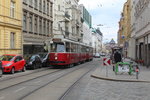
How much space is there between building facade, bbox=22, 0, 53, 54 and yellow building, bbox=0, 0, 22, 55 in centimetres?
170

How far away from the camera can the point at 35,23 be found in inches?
1521

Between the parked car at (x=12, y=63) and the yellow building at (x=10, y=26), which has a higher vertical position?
the yellow building at (x=10, y=26)

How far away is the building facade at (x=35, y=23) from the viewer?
34.8 metres

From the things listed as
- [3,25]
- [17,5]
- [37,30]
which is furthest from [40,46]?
[3,25]

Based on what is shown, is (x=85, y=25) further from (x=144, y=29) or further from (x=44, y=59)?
(x=44, y=59)

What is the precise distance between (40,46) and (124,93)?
100ft

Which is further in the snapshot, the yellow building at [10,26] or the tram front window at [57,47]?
the yellow building at [10,26]

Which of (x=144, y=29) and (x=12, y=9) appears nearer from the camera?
(x=144, y=29)

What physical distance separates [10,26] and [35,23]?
31.0 ft

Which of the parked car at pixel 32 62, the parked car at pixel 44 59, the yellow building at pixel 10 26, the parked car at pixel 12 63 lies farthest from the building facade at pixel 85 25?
the parked car at pixel 12 63

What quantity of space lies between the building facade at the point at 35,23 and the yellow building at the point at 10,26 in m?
1.70

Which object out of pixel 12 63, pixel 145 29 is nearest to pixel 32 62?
pixel 12 63

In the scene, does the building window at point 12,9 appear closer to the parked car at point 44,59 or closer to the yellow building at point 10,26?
the yellow building at point 10,26

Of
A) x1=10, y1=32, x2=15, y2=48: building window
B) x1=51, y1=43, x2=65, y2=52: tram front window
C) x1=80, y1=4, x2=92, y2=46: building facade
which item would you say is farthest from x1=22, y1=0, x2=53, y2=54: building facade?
x1=80, y1=4, x2=92, y2=46: building facade
